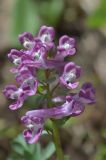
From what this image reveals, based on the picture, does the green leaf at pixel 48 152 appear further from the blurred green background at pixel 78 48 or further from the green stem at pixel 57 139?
the blurred green background at pixel 78 48

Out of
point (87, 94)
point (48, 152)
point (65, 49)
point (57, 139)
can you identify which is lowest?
point (48, 152)

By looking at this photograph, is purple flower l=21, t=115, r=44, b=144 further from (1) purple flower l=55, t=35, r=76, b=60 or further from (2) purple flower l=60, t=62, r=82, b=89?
(1) purple flower l=55, t=35, r=76, b=60

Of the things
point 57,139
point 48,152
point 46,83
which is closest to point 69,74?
point 46,83

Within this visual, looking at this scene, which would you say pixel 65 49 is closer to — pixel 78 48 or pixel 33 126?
pixel 33 126

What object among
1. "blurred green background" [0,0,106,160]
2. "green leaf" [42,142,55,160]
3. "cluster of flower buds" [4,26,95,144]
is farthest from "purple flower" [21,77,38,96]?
"blurred green background" [0,0,106,160]

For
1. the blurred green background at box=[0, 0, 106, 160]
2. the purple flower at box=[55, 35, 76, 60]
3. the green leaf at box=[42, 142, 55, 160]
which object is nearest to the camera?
the purple flower at box=[55, 35, 76, 60]

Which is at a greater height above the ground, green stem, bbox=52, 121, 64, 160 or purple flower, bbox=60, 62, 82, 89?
purple flower, bbox=60, 62, 82, 89

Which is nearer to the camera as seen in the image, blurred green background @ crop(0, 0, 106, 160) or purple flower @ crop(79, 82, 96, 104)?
purple flower @ crop(79, 82, 96, 104)
